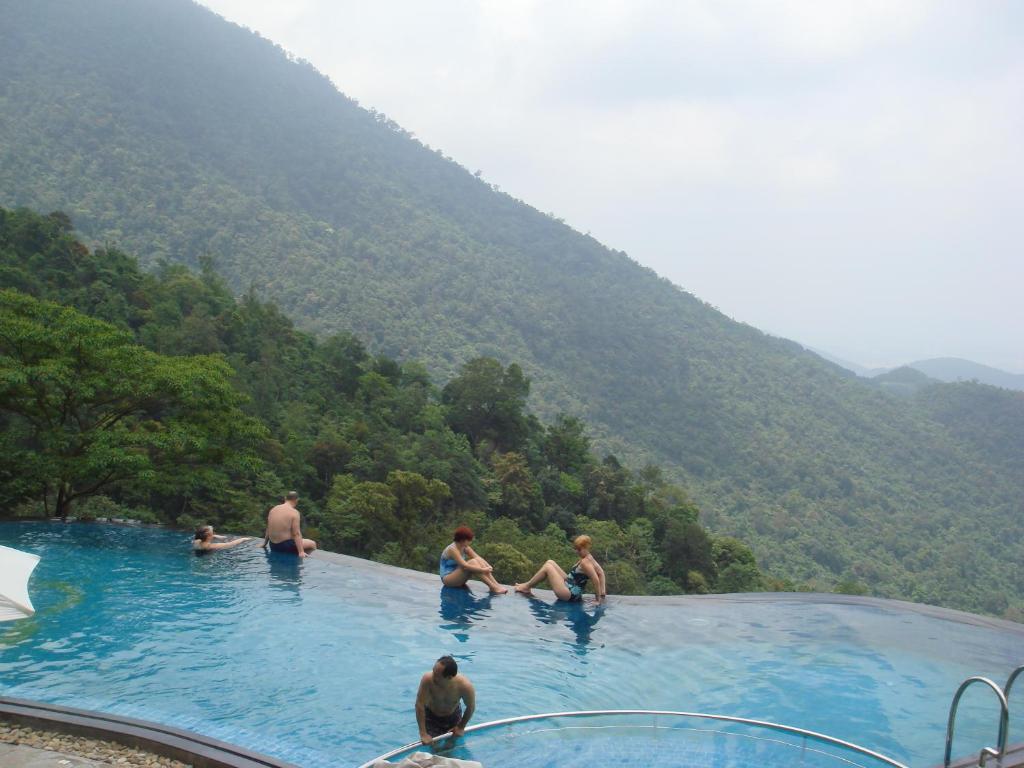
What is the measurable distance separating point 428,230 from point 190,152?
74.8 feet

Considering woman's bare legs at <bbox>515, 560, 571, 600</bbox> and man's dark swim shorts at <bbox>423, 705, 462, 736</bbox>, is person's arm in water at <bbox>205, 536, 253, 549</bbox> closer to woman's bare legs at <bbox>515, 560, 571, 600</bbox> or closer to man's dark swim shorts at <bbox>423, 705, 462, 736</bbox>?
woman's bare legs at <bbox>515, 560, 571, 600</bbox>

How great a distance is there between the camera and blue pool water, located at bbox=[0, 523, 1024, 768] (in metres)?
6.24

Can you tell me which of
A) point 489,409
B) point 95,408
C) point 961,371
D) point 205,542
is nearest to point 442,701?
point 205,542

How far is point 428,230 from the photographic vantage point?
8181 centimetres

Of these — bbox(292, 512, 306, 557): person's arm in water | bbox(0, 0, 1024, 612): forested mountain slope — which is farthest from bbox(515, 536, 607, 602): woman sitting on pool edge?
bbox(0, 0, 1024, 612): forested mountain slope

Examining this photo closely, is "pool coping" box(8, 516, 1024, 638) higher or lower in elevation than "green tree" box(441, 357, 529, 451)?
lower

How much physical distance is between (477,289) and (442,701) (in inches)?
2716

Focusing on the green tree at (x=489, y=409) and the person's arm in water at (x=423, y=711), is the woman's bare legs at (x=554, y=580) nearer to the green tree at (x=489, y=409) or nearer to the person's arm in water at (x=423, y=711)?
the person's arm in water at (x=423, y=711)

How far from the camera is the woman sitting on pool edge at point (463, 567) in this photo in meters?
9.51

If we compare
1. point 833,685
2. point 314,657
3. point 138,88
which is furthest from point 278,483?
point 138,88

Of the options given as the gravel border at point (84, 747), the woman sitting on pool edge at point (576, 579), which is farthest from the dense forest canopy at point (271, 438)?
the gravel border at point (84, 747)

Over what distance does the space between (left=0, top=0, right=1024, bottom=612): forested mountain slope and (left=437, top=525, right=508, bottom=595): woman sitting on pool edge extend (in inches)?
1439

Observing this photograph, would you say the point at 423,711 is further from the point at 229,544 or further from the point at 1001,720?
the point at 229,544

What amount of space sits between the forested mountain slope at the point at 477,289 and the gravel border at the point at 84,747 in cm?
4133
